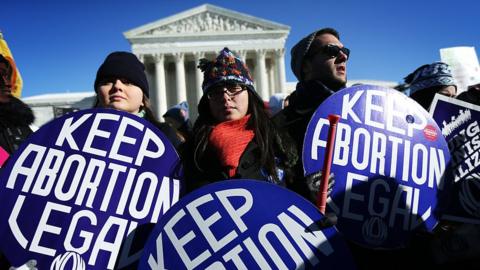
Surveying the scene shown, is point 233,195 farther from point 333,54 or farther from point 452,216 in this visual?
point 333,54

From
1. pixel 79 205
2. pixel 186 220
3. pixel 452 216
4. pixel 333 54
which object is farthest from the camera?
pixel 333 54

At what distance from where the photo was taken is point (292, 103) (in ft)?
6.73

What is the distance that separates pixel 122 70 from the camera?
1.62 m

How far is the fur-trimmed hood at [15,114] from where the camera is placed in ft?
7.18

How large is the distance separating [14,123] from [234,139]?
1560 mm

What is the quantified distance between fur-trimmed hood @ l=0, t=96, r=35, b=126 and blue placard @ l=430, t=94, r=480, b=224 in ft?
8.02

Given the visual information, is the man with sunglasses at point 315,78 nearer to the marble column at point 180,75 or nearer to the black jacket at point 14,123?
the black jacket at point 14,123

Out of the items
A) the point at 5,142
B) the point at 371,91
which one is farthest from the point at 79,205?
the point at 371,91

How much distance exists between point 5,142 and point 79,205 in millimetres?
1085

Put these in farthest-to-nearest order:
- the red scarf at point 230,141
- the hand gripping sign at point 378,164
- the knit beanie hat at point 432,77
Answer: the knit beanie hat at point 432,77 → the red scarf at point 230,141 → the hand gripping sign at point 378,164

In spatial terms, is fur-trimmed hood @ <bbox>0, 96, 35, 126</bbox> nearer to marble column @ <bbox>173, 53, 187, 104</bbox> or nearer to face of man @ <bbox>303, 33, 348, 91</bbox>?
face of man @ <bbox>303, 33, 348, 91</bbox>

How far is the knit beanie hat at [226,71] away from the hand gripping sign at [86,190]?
1.31ft

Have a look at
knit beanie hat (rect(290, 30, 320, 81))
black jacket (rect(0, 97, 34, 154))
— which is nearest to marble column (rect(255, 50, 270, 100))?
knit beanie hat (rect(290, 30, 320, 81))

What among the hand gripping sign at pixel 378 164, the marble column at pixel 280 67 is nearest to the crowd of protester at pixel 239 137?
the hand gripping sign at pixel 378 164
